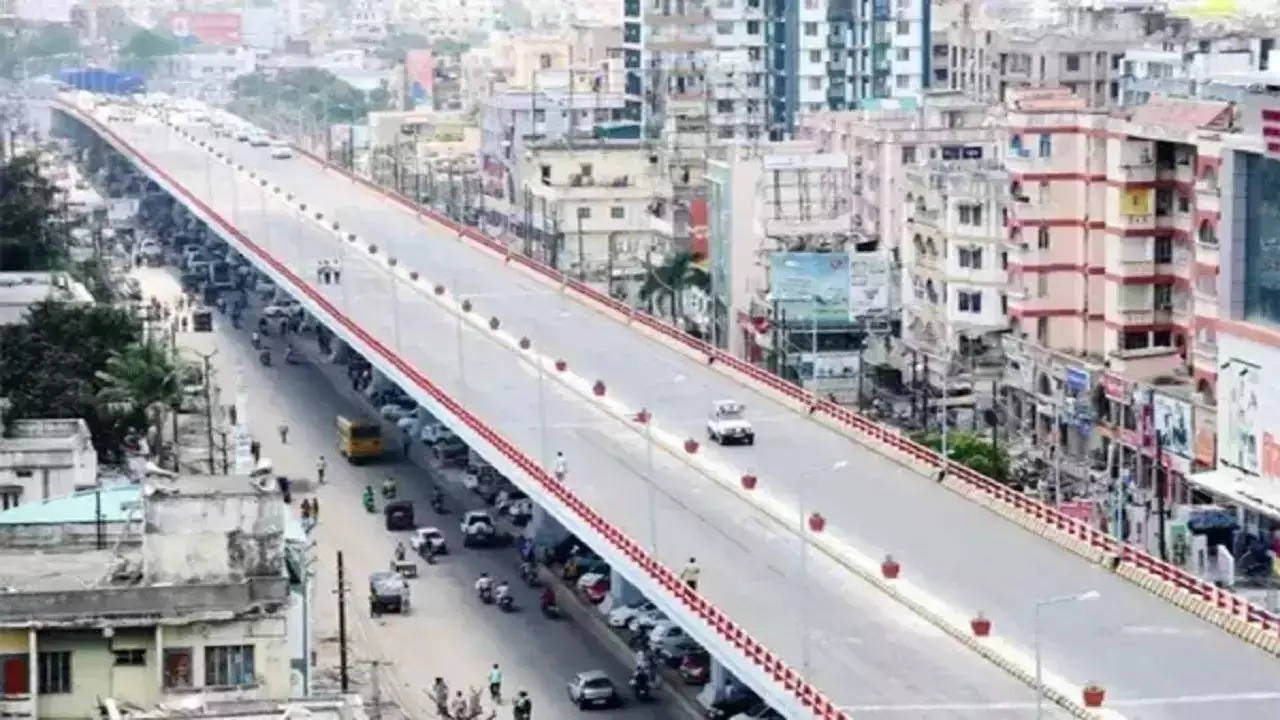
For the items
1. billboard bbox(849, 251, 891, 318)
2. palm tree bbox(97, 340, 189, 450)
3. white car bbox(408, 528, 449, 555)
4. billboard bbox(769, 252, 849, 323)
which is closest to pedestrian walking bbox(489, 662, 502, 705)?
white car bbox(408, 528, 449, 555)

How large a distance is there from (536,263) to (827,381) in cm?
1844

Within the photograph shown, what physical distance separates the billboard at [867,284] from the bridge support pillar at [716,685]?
102 feet

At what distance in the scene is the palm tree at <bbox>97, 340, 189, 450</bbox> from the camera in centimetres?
5966

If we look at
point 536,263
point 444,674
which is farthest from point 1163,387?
point 536,263

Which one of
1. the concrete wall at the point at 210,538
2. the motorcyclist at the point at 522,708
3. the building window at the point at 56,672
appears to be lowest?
the motorcyclist at the point at 522,708

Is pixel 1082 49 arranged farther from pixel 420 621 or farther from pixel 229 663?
pixel 229 663

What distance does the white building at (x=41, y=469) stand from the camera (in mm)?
47219

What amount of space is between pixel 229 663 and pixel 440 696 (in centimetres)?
1247

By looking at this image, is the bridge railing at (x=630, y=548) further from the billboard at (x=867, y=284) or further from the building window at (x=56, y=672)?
the billboard at (x=867, y=284)

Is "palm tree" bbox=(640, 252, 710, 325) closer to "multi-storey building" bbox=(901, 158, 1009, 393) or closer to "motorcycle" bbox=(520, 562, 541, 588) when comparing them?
"multi-storey building" bbox=(901, 158, 1009, 393)

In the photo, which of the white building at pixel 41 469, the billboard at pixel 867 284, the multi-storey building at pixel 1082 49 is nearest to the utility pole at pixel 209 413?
the white building at pixel 41 469

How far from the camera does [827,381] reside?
7519 centimetres

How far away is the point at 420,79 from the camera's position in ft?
575

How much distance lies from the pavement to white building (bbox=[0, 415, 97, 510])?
188 inches
